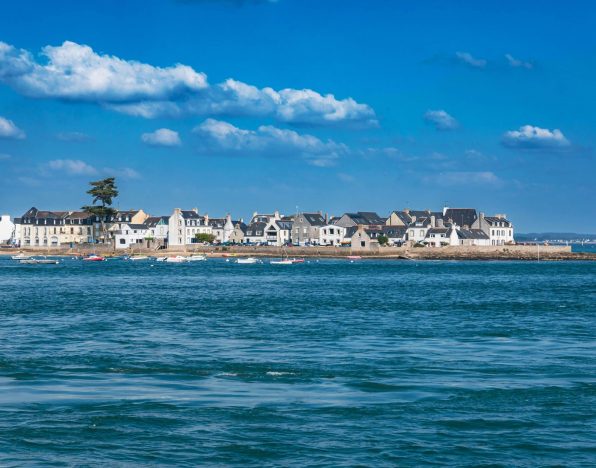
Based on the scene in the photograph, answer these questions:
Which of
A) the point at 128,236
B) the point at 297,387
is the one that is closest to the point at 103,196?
the point at 128,236

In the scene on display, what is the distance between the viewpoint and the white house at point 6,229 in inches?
7805

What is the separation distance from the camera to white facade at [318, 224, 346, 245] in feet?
555

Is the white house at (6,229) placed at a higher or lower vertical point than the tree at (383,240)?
higher

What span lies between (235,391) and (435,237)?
136682 mm

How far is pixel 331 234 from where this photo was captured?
17012 cm

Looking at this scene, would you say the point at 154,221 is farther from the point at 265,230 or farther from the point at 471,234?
the point at 471,234

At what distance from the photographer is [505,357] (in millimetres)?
29625

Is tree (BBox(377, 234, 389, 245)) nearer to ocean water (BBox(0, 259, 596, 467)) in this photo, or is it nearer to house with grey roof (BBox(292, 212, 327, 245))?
house with grey roof (BBox(292, 212, 327, 245))

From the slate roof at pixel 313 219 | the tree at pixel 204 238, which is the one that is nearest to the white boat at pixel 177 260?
the tree at pixel 204 238

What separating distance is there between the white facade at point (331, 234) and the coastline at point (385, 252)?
554 inches

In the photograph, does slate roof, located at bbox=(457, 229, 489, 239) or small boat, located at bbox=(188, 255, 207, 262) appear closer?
small boat, located at bbox=(188, 255, 207, 262)

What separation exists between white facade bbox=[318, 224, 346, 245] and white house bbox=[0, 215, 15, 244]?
7123 cm

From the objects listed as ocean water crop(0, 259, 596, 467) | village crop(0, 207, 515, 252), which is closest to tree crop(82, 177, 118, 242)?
village crop(0, 207, 515, 252)

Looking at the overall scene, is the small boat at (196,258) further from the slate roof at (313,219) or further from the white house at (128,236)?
the slate roof at (313,219)
